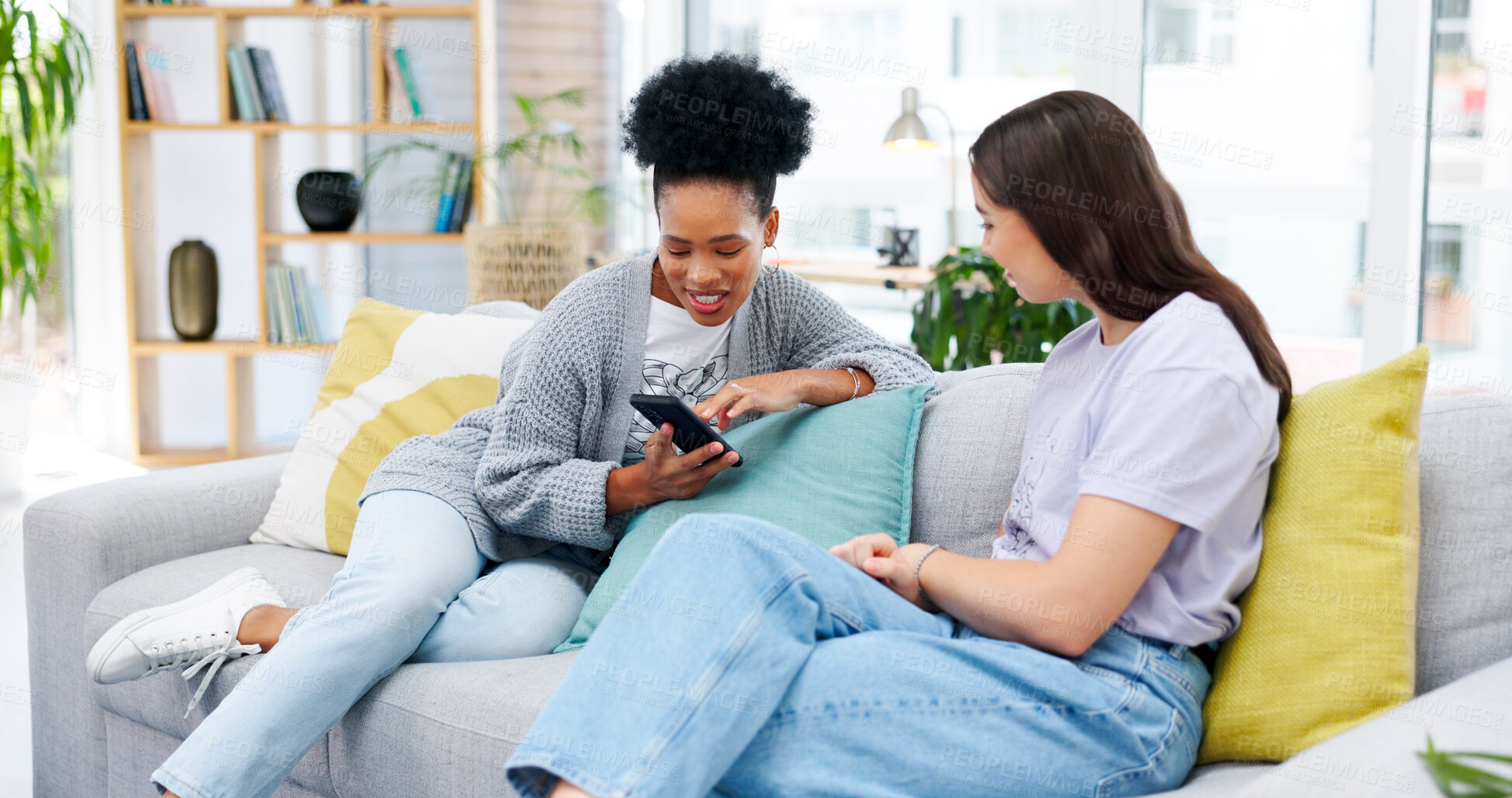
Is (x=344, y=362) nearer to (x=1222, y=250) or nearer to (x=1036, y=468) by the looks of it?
(x=1036, y=468)

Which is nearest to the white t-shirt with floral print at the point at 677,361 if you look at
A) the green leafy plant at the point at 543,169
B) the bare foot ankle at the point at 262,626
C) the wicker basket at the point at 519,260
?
the bare foot ankle at the point at 262,626

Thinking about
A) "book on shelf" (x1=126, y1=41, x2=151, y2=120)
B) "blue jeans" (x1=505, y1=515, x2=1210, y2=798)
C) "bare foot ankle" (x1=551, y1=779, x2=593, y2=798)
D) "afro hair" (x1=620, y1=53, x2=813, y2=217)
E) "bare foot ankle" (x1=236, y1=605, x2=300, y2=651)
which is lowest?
"bare foot ankle" (x1=236, y1=605, x2=300, y2=651)

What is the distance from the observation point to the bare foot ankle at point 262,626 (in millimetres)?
1562

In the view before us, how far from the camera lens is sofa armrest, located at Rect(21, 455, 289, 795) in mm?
1776

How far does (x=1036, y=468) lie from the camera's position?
135 centimetres

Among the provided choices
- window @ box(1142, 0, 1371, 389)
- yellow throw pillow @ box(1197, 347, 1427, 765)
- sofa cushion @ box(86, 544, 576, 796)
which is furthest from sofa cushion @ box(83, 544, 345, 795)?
window @ box(1142, 0, 1371, 389)

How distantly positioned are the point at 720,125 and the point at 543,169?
3.02 metres

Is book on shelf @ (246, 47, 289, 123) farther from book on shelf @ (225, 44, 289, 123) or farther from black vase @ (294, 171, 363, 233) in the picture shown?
black vase @ (294, 171, 363, 233)

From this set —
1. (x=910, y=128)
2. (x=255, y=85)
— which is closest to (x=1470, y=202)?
(x=910, y=128)

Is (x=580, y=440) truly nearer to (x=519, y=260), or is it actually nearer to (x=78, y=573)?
(x=78, y=573)

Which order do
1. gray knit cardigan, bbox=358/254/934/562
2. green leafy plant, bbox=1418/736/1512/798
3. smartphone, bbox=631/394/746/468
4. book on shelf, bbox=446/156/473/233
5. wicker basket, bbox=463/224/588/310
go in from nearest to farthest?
green leafy plant, bbox=1418/736/1512/798 < smartphone, bbox=631/394/746/468 < gray knit cardigan, bbox=358/254/934/562 < wicker basket, bbox=463/224/588/310 < book on shelf, bbox=446/156/473/233

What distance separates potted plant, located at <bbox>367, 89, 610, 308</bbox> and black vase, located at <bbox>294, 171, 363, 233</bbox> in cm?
10

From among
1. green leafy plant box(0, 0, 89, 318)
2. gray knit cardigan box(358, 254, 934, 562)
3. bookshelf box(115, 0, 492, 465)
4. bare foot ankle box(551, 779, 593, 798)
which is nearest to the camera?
bare foot ankle box(551, 779, 593, 798)

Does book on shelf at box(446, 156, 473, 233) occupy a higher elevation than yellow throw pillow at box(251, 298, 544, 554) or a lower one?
higher
